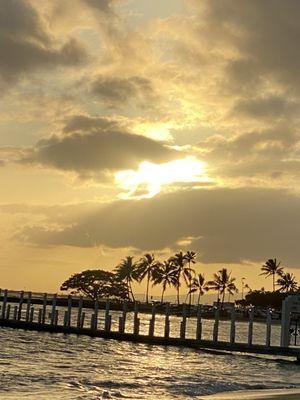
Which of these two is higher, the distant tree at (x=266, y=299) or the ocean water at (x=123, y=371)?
the distant tree at (x=266, y=299)

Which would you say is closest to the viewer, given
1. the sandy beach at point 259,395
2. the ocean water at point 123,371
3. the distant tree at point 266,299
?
the sandy beach at point 259,395

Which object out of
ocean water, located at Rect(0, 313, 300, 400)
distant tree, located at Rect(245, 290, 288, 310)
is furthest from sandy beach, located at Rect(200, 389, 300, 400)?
distant tree, located at Rect(245, 290, 288, 310)

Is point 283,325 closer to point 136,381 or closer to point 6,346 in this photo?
point 136,381

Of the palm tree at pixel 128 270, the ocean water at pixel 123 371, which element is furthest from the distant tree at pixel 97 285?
the ocean water at pixel 123 371

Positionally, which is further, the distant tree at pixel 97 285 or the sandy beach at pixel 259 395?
the distant tree at pixel 97 285

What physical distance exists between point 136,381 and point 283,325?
45.3ft

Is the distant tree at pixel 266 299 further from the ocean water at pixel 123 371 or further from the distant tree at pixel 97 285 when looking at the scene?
the ocean water at pixel 123 371

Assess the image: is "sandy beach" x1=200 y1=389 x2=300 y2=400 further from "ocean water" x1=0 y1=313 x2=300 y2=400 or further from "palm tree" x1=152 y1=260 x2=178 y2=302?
"palm tree" x1=152 y1=260 x2=178 y2=302

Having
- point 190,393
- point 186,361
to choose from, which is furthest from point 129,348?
point 190,393

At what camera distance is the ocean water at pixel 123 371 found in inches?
864

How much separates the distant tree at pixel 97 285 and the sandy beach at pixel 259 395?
130 meters

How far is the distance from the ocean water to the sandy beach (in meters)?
0.86

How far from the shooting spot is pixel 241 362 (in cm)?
3600

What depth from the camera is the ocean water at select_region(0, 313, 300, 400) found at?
21953 millimetres
